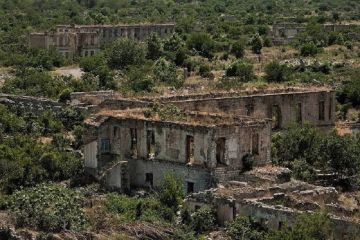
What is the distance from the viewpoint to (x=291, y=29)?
87.6 meters

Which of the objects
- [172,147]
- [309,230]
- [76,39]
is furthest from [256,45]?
[309,230]

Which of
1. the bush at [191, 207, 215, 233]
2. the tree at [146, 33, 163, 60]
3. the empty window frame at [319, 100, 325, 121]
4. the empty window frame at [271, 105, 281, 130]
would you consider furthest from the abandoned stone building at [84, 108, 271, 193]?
the tree at [146, 33, 163, 60]

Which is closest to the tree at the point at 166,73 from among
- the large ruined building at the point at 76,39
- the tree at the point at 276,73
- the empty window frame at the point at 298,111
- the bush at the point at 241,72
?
the bush at the point at 241,72

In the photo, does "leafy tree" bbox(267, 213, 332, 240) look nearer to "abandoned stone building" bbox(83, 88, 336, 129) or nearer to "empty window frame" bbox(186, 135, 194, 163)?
"empty window frame" bbox(186, 135, 194, 163)

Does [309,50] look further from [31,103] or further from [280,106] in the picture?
[280,106]

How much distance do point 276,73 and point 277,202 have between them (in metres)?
30.4

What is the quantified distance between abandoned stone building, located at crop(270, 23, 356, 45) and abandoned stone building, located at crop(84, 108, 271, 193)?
47810mm

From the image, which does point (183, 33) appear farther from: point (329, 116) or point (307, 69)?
point (329, 116)

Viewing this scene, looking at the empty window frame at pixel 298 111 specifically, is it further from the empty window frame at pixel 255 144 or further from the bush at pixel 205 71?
the bush at pixel 205 71

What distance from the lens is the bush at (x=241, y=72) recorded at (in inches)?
2352

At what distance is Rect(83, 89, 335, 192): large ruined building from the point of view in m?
33.4

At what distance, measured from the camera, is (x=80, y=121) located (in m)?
44.7

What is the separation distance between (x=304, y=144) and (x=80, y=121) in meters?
11.9

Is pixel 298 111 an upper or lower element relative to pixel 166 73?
upper
